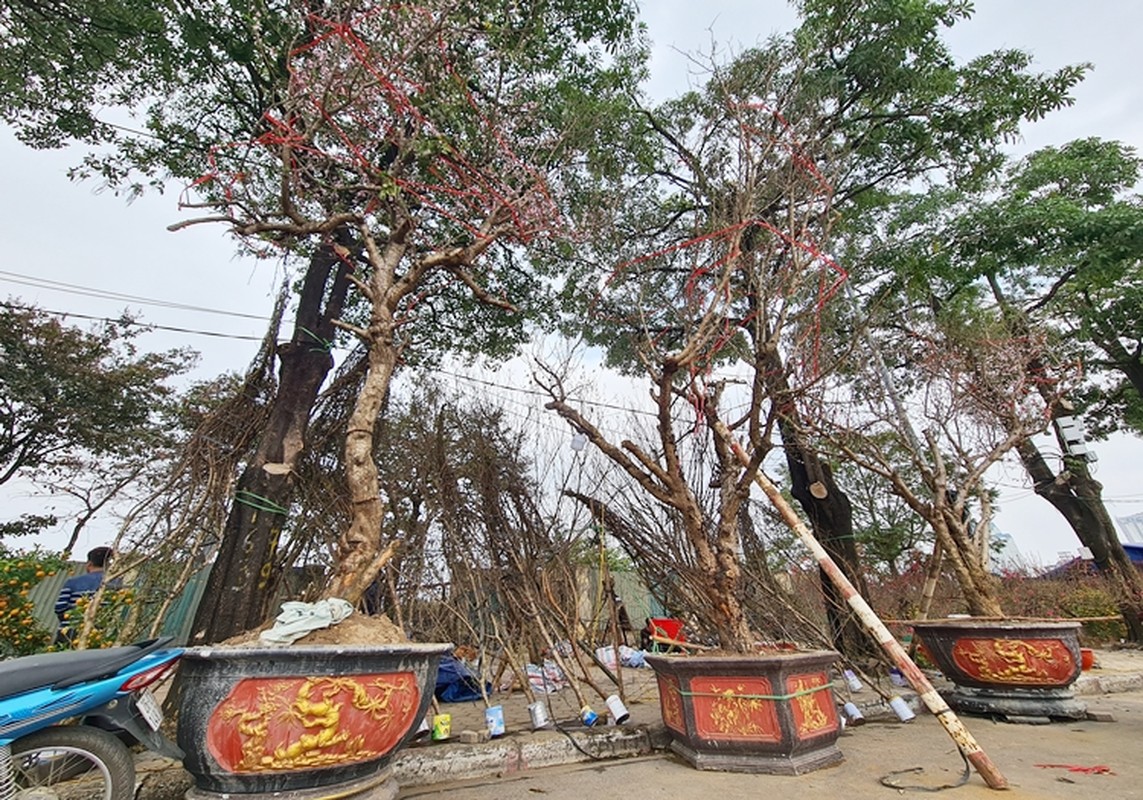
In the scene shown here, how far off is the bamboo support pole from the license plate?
3165mm

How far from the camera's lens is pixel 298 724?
1.87 m

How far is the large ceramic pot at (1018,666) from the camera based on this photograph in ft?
12.0

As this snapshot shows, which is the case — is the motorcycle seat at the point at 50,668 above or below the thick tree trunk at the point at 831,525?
below

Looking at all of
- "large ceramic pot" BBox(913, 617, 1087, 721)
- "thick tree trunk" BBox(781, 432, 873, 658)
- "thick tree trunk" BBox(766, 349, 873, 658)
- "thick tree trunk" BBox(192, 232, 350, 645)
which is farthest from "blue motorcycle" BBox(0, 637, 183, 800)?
"thick tree trunk" BBox(781, 432, 873, 658)

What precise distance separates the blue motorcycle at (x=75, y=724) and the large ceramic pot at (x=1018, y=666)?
4829 millimetres

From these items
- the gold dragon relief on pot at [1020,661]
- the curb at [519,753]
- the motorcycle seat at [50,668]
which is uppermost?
the motorcycle seat at [50,668]

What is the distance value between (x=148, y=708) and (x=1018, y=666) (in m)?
5.15

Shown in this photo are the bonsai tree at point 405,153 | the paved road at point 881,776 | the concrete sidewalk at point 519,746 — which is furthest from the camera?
the bonsai tree at point 405,153

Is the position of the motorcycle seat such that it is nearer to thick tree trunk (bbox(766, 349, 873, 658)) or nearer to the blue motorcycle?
the blue motorcycle

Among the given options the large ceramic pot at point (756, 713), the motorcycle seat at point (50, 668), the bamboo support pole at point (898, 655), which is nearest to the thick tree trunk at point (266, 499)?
the motorcycle seat at point (50, 668)

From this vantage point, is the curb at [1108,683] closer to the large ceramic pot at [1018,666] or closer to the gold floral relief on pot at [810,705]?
the large ceramic pot at [1018,666]

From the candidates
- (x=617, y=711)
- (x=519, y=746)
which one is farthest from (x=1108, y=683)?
(x=519, y=746)

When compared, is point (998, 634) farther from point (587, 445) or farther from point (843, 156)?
point (843, 156)

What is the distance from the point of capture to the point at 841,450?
16.8 ft
